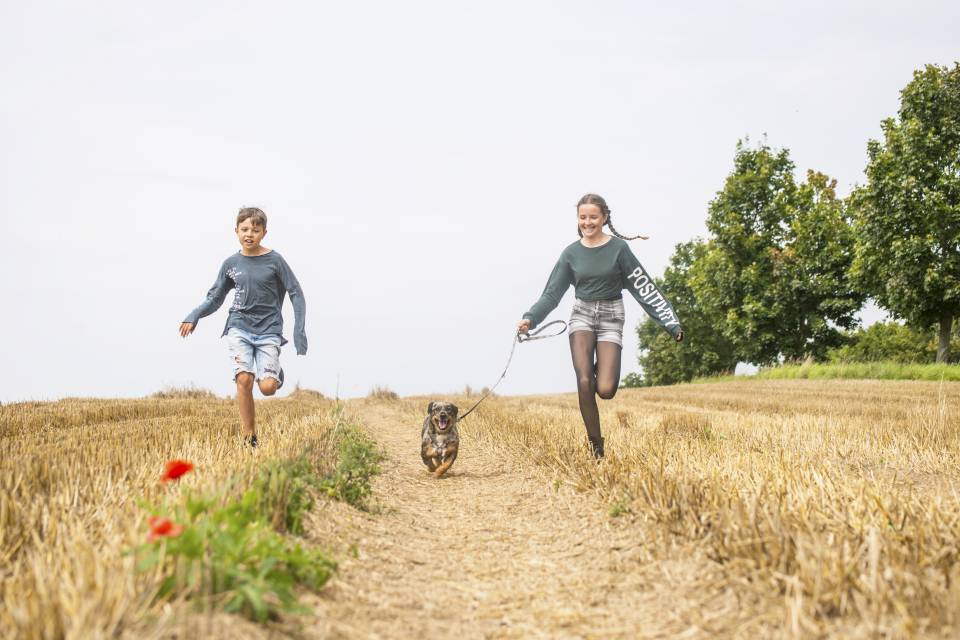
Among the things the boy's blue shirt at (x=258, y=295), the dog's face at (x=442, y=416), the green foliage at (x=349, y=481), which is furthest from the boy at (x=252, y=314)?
the dog's face at (x=442, y=416)

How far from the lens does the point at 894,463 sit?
6.77 metres

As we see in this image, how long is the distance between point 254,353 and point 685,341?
4043cm

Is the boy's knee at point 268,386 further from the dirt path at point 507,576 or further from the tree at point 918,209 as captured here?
the tree at point 918,209

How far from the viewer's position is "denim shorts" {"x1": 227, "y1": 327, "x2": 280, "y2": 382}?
6.88 metres

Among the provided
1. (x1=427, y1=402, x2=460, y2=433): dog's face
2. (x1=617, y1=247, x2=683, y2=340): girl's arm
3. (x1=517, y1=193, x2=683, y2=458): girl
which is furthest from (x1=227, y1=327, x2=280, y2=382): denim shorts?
(x1=617, y1=247, x2=683, y2=340): girl's arm

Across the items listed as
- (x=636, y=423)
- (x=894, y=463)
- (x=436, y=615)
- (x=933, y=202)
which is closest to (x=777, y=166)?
(x=933, y=202)

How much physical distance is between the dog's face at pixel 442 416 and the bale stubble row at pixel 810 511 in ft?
2.92

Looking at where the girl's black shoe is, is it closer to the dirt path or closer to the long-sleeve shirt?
the dirt path

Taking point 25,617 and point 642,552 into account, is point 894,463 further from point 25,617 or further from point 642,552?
point 25,617

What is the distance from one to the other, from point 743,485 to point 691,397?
15858mm

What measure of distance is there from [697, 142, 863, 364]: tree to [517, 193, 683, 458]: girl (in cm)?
2990

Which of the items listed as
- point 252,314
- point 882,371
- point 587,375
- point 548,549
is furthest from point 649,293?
point 882,371

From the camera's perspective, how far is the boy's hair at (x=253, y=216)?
7020 mm

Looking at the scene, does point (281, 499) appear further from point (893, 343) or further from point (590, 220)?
point (893, 343)
